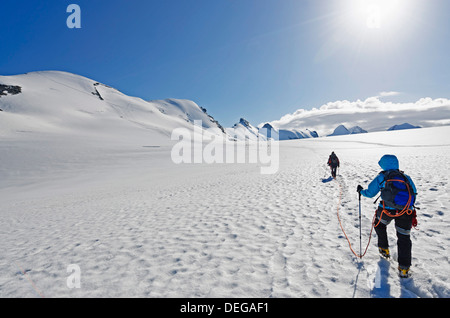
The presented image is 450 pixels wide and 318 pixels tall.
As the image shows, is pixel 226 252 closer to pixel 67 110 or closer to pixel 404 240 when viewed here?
pixel 404 240

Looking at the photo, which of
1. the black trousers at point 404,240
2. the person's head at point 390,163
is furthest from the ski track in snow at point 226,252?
the person's head at point 390,163

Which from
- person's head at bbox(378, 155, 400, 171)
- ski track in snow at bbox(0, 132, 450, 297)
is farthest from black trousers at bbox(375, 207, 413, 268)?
person's head at bbox(378, 155, 400, 171)

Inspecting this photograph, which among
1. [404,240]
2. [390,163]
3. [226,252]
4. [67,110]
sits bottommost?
[226,252]

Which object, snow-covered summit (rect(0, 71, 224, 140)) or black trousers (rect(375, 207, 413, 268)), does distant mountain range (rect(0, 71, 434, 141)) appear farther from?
black trousers (rect(375, 207, 413, 268))

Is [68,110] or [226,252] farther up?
[68,110]

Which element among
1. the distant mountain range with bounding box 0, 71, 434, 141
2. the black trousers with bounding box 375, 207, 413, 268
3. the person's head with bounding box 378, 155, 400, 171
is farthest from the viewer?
the distant mountain range with bounding box 0, 71, 434, 141

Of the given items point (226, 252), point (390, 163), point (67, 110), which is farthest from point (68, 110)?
point (390, 163)

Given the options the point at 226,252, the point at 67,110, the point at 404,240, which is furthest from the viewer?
the point at 67,110

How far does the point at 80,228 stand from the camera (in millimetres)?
8664

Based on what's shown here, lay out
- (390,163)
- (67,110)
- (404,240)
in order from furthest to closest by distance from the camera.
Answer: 1. (67,110)
2. (390,163)
3. (404,240)

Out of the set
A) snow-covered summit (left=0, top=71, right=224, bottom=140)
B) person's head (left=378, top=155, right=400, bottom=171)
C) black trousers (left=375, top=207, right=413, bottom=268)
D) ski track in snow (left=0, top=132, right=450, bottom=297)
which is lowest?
ski track in snow (left=0, top=132, right=450, bottom=297)

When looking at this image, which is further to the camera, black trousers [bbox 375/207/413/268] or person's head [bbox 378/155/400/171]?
person's head [bbox 378/155/400/171]

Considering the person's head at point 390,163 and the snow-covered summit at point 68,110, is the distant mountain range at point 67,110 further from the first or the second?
the person's head at point 390,163

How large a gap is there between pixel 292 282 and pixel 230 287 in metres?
1.27
